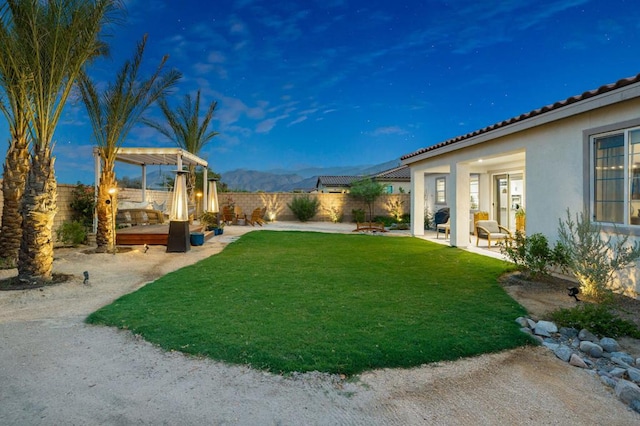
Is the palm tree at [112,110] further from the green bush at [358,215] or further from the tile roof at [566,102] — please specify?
the green bush at [358,215]

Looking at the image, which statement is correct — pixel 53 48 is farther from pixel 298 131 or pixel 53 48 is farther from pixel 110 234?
pixel 298 131

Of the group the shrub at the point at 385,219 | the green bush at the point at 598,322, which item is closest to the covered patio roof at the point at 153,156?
the shrub at the point at 385,219

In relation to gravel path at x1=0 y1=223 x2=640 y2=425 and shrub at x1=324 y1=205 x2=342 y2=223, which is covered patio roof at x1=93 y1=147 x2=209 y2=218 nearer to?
gravel path at x1=0 y1=223 x2=640 y2=425

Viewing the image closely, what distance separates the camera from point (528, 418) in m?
2.42

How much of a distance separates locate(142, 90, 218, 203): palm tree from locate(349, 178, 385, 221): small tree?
945 cm

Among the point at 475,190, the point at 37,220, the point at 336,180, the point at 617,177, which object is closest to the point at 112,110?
the point at 37,220

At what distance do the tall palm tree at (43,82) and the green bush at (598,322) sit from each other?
27.2ft

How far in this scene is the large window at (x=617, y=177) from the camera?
5.22 m

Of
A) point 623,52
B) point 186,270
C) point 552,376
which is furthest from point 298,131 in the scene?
point 552,376

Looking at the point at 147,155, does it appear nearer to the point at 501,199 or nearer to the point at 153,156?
the point at 153,156

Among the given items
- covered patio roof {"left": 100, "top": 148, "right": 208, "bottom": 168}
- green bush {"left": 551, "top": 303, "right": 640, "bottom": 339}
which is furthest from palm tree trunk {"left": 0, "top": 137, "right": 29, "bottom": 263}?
green bush {"left": 551, "top": 303, "right": 640, "bottom": 339}

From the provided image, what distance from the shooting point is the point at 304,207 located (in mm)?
21406

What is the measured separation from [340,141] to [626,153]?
81.4 m

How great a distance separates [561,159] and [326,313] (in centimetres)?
549
